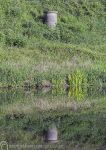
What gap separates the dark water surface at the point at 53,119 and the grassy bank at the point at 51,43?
3.10 ft

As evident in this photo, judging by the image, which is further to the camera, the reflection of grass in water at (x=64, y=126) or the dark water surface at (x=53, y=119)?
the reflection of grass in water at (x=64, y=126)

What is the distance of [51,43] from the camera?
109 feet

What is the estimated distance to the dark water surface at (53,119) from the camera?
47.1ft

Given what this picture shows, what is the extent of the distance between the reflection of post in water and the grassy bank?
9459 millimetres

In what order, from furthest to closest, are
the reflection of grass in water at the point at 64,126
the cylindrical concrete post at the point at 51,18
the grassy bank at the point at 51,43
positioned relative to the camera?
A: the cylindrical concrete post at the point at 51,18
the grassy bank at the point at 51,43
the reflection of grass in water at the point at 64,126

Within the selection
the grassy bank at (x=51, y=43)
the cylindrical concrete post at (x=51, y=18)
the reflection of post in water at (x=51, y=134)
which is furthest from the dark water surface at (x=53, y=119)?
the cylindrical concrete post at (x=51, y=18)

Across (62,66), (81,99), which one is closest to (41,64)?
(62,66)

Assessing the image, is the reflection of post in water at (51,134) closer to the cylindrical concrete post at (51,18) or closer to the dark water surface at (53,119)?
the dark water surface at (53,119)

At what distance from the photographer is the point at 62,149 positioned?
1334 cm

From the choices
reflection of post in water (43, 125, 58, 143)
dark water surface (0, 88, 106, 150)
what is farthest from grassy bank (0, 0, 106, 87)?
reflection of post in water (43, 125, 58, 143)

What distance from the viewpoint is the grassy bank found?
26.4 metres

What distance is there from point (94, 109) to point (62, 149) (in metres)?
7.96

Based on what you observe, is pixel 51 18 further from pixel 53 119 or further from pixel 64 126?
pixel 64 126

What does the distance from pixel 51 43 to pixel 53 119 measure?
48.8 feet
